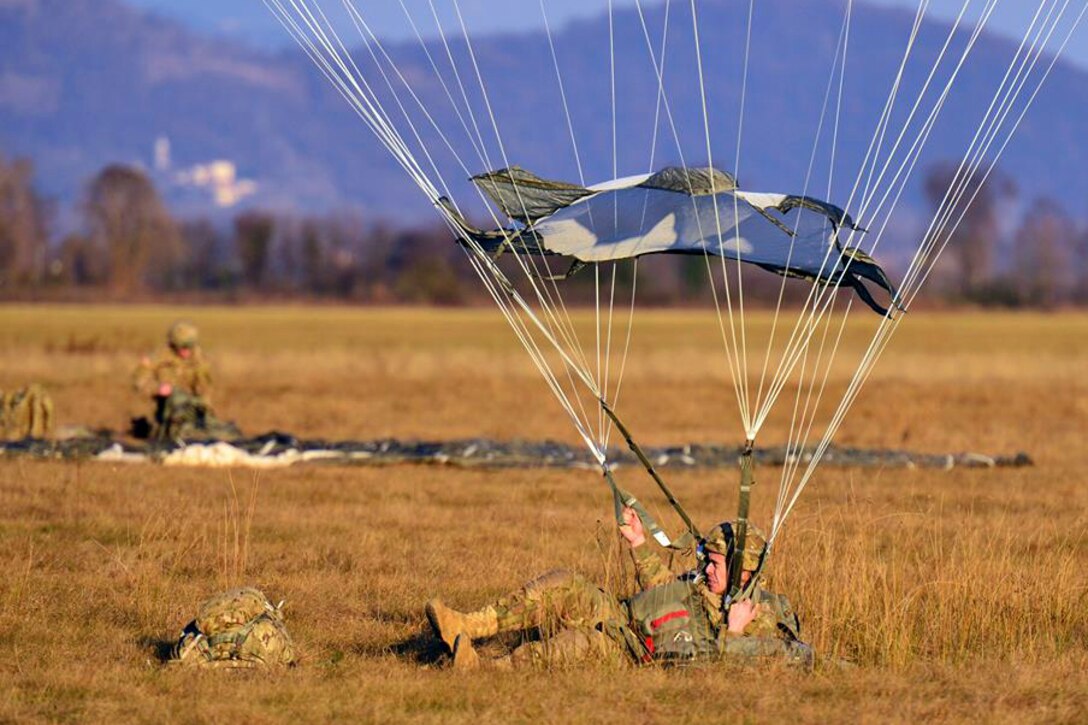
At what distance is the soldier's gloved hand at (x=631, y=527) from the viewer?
8156 millimetres

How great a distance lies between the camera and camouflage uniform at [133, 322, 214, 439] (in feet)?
63.2

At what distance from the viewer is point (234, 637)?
8.21 meters

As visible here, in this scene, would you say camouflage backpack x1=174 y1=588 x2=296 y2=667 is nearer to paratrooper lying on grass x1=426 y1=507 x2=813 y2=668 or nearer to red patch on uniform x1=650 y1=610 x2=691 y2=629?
paratrooper lying on grass x1=426 y1=507 x2=813 y2=668

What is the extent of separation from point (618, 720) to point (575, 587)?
1.08 metres

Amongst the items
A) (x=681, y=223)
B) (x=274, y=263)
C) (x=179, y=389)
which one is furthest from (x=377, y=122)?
(x=274, y=263)

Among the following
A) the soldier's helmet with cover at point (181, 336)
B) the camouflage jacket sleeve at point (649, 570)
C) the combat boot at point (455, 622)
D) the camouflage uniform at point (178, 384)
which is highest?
the soldier's helmet with cover at point (181, 336)

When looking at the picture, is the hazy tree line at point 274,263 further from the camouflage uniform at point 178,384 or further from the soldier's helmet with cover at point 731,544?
the soldier's helmet with cover at point 731,544

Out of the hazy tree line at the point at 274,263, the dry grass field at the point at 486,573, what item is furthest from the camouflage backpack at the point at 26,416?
the hazy tree line at the point at 274,263

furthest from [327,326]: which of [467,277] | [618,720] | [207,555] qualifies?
[618,720]

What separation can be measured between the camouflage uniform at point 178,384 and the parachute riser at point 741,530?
12.1 metres

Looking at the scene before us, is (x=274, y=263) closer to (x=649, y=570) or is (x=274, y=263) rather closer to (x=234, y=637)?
(x=234, y=637)

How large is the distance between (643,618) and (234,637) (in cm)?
212

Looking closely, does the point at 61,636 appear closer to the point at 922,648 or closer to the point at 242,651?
the point at 242,651

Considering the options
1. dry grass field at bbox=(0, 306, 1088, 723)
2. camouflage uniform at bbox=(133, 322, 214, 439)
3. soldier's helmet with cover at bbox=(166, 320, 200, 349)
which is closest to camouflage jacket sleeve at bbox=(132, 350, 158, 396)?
camouflage uniform at bbox=(133, 322, 214, 439)
